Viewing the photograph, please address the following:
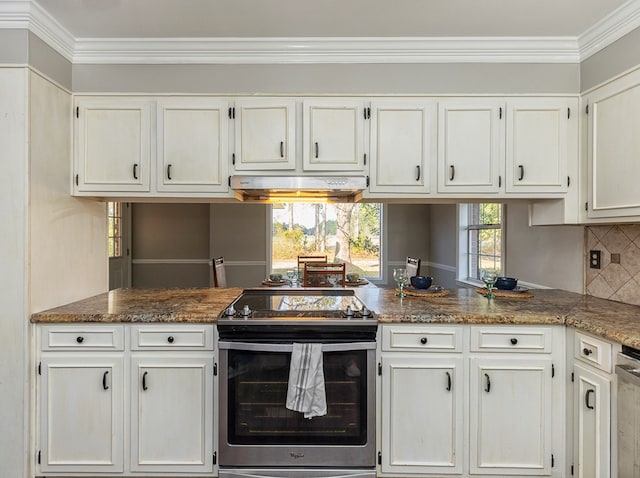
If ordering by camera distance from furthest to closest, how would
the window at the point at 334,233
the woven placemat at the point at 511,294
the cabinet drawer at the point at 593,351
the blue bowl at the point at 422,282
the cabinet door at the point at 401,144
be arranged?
the window at the point at 334,233 → the blue bowl at the point at 422,282 → the woven placemat at the point at 511,294 → the cabinet door at the point at 401,144 → the cabinet drawer at the point at 593,351

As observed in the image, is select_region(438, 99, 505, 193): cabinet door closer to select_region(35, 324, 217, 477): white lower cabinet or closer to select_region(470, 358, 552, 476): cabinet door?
select_region(470, 358, 552, 476): cabinet door

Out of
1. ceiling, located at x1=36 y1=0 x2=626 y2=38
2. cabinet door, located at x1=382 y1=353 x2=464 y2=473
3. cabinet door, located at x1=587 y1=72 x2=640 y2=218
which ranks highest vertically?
ceiling, located at x1=36 y1=0 x2=626 y2=38

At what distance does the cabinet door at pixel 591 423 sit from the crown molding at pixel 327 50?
71.8 inches

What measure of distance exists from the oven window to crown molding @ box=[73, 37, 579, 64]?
174cm

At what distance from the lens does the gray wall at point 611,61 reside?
2017mm

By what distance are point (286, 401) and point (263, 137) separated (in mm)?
1510

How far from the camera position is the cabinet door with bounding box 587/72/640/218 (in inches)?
78.2

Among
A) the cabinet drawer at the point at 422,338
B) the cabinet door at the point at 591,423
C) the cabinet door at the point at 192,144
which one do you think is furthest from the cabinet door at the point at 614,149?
the cabinet door at the point at 192,144

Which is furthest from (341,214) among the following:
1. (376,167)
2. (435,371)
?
(435,371)

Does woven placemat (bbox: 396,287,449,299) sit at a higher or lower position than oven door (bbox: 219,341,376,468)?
higher

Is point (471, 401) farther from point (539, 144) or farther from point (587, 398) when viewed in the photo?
point (539, 144)

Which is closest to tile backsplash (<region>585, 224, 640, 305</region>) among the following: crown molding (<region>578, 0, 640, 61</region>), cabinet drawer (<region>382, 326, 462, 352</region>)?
crown molding (<region>578, 0, 640, 61</region>)

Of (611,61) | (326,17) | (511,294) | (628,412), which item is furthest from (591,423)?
(326,17)

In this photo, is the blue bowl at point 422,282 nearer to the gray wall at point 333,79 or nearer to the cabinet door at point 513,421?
the cabinet door at point 513,421
